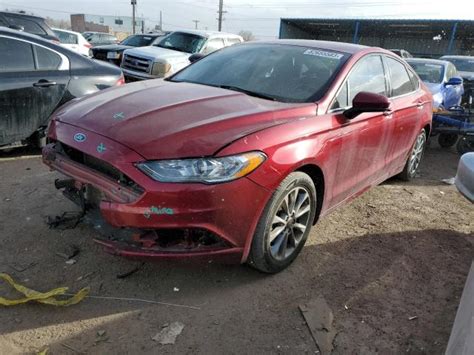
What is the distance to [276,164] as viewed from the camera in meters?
2.90

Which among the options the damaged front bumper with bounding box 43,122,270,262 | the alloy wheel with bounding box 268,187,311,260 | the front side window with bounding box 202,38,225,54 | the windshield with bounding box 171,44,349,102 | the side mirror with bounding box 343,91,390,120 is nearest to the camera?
the damaged front bumper with bounding box 43,122,270,262

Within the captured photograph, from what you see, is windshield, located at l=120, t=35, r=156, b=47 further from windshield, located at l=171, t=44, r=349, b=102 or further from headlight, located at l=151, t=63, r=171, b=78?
windshield, located at l=171, t=44, r=349, b=102

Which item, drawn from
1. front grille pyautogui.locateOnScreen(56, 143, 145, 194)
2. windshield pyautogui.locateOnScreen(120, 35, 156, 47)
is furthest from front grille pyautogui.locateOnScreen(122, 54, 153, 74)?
front grille pyautogui.locateOnScreen(56, 143, 145, 194)

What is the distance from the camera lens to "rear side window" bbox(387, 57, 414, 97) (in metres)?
4.70

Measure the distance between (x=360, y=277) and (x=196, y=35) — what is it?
31.8 ft

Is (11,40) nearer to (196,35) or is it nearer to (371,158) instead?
(371,158)

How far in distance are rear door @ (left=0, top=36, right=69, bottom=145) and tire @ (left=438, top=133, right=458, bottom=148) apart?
6.83 meters

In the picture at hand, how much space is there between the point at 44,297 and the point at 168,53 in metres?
8.60

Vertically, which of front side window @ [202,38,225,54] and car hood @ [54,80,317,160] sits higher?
car hood @ [54,80,317,160]

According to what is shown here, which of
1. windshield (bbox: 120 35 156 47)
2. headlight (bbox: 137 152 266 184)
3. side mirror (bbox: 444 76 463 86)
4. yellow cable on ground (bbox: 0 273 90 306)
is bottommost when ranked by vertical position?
yellow cable on ground (bbox: 0 273 90 306)

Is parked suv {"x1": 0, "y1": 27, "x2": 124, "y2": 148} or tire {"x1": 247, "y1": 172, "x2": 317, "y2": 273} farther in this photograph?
parked suv {"x1": 0, "y1": 27, "x2": 124, "y2": 148}

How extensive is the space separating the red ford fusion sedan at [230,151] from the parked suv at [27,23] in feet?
28.0

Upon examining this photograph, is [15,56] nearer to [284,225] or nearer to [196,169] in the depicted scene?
[196,169]

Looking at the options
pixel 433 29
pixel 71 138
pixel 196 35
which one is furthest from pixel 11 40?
pixel 433 29
